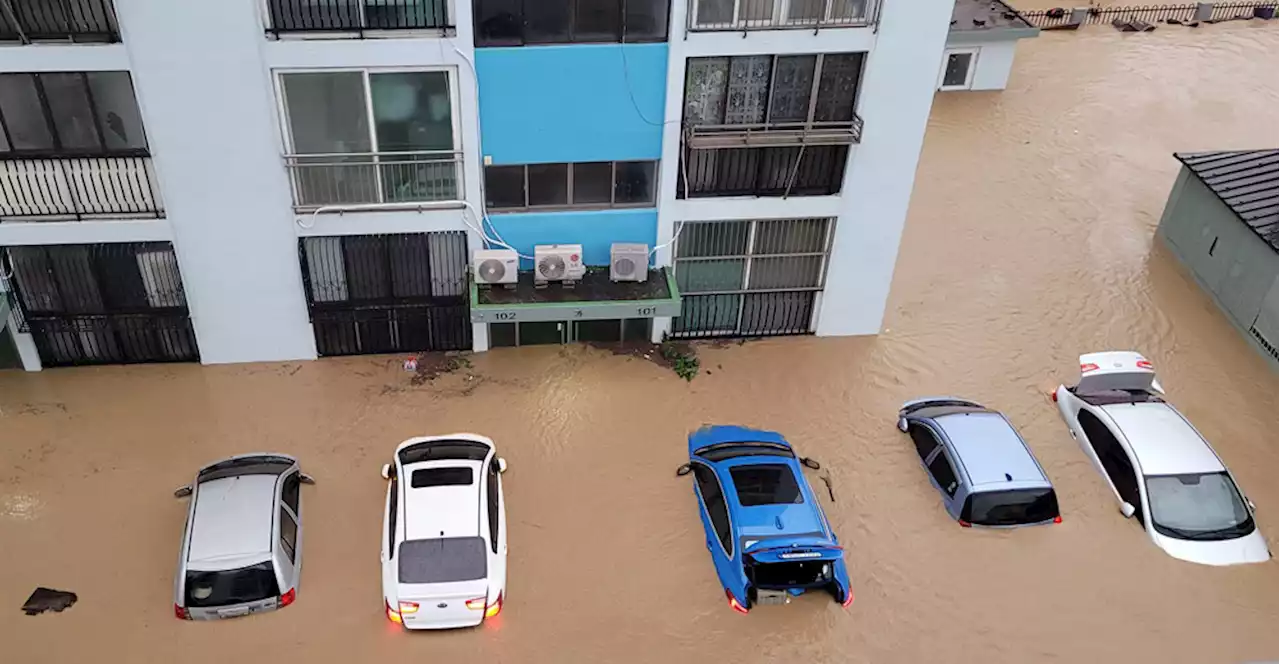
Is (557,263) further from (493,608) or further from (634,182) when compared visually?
(493,608)

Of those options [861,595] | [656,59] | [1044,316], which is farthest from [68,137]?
[1044,316]

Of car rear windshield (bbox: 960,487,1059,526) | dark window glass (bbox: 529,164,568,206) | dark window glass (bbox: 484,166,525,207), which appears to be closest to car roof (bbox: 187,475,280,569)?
dark window glass (bbox: 484,166,525,207)

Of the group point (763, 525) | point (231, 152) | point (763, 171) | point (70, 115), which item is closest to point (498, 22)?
point (231, 152)

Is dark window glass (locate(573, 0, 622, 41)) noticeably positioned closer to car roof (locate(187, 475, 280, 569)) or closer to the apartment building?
the apartment building

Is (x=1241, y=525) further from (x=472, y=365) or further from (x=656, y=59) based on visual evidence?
(x=472, y=365)

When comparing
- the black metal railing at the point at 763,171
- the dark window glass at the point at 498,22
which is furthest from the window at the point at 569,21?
the black metal railing at the point at 763,171
